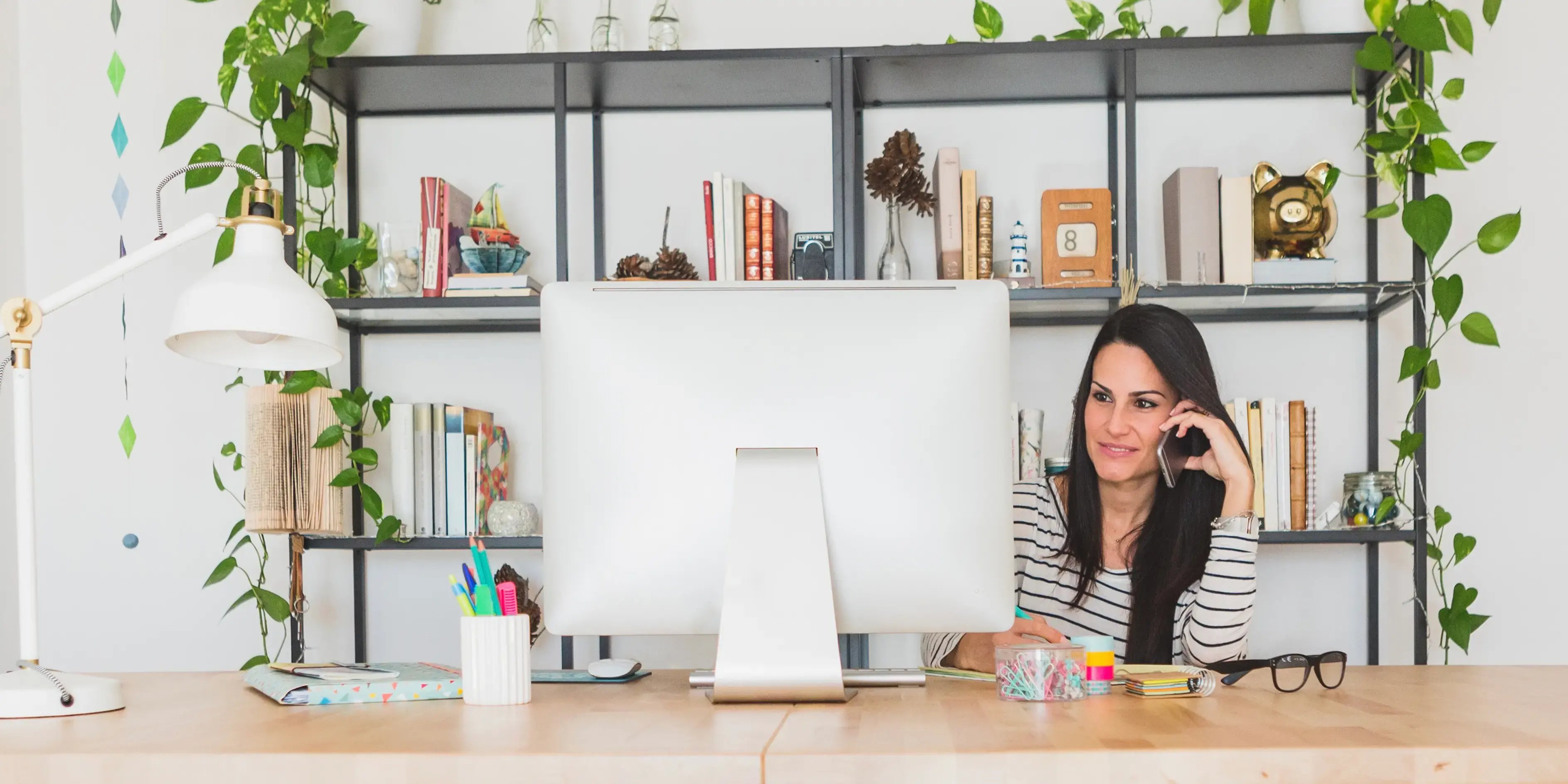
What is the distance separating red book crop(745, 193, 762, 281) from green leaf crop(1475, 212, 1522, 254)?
1.41 m

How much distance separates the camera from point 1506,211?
264 cm

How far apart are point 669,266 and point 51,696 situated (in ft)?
5.00

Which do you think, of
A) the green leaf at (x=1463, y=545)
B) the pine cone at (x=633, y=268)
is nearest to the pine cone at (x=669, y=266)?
the pine cone at (x=633, y=268)

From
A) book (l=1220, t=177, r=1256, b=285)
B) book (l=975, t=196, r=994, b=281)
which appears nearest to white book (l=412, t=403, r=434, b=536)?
book (l=975, t=196, r=994, b=281)

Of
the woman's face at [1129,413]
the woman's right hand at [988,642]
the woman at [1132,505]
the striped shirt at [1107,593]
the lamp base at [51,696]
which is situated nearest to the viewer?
the lamp base at [51,696]

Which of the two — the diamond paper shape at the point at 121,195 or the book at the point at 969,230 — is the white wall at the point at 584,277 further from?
the book at the point at 969,230

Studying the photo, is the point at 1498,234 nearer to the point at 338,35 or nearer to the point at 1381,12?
the point at 1381,12

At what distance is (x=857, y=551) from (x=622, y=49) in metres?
1.71

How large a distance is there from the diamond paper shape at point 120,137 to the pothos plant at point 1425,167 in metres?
2.65

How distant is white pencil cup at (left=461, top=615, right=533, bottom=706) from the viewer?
1.26 metres

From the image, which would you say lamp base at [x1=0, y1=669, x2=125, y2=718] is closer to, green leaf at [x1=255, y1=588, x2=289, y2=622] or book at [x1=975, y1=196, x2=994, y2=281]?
green leaf at [x1=255, y1=588, x2=289, y2=622]

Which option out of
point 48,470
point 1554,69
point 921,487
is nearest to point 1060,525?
point 921,487

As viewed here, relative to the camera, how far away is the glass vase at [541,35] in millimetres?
2590

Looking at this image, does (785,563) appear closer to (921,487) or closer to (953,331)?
(921,487)
